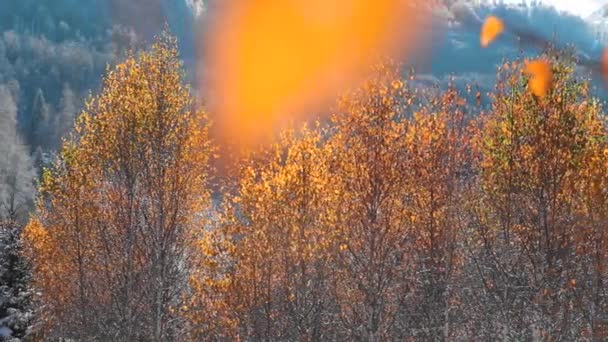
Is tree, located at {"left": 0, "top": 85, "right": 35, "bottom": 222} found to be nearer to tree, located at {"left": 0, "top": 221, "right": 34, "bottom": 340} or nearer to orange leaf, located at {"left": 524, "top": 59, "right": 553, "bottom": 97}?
tree, located at {"left": 0, "top": 221, "right": 34, "bottom": 340}

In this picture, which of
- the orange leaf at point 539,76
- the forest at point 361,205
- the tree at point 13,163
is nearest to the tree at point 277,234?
the forest at point 361,205

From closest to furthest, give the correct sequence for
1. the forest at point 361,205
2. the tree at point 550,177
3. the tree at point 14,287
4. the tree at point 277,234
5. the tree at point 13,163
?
the tree at point 550,177 < the forest at point 361,205 < the tree at point 277,234 < the tree at point 14,287 < the tree at point 13,163

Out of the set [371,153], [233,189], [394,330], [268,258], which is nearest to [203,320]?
[268,258]

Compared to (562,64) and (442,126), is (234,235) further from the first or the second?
(562,64)

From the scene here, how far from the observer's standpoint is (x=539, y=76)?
1727 cm

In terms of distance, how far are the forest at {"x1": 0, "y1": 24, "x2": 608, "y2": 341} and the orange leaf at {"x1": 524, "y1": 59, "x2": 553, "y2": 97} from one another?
0.20m

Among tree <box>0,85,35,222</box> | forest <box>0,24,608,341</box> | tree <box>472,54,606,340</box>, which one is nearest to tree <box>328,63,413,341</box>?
forest <box>0,24,608,341</box>

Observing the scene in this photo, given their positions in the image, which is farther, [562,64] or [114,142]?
[114,142]

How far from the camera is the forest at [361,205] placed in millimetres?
17297

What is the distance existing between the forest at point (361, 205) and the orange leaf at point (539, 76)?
0.64ft

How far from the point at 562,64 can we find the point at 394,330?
523 inches

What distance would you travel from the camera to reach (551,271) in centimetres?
1705

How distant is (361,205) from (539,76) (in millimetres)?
6316

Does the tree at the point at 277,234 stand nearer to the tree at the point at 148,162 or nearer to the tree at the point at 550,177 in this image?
the tree at the point at 148,162
